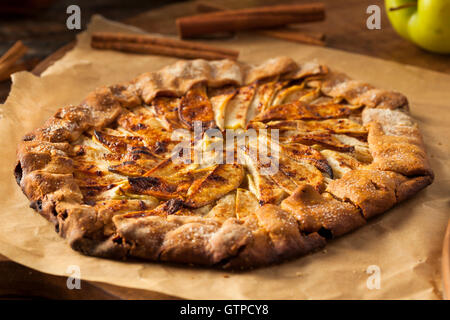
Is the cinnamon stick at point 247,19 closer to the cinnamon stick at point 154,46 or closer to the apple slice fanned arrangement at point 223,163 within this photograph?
the cinnamon stick at point 154,46

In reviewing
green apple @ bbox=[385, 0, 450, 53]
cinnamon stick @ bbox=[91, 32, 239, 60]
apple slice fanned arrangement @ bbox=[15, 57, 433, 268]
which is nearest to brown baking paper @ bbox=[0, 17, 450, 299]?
apple slice fanned arrangement @ bbox=[15, 57, 433, 268]

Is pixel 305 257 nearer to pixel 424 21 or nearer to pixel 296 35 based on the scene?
pixel 424 21

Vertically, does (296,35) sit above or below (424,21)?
below

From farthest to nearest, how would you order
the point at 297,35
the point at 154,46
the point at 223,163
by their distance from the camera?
the point at 297,35
the point at 154,46
the point at 223,163

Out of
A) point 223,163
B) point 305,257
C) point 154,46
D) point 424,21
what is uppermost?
point 424,21

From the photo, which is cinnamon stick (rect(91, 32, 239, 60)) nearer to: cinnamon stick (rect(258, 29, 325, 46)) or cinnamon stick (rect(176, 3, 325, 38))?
cinnamon stick (rect(176, 3, 325, 38))

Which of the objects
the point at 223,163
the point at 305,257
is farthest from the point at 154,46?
the point at 305,257
